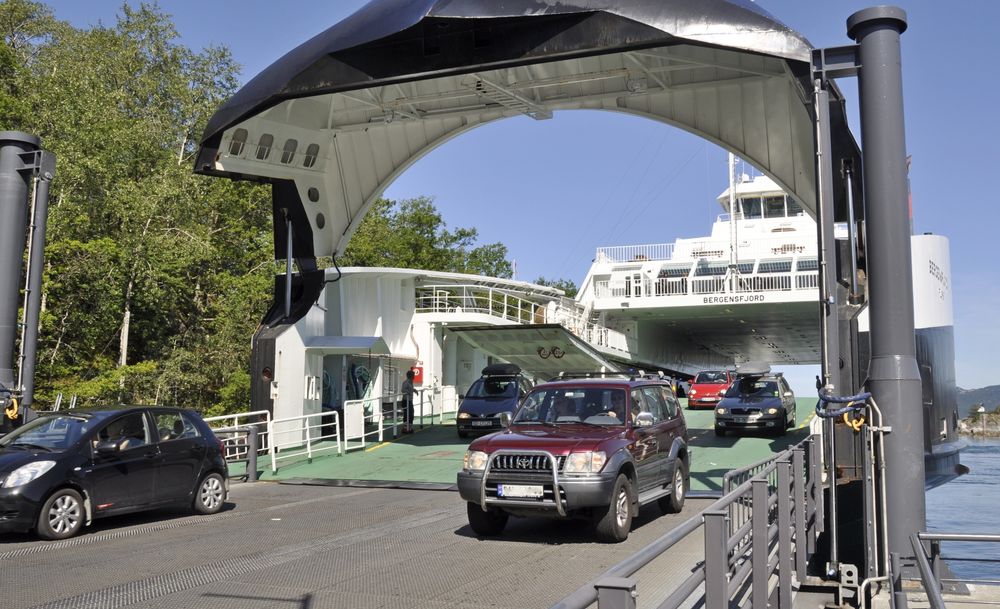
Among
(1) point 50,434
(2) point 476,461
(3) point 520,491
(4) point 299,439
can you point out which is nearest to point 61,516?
(1) point 50,434

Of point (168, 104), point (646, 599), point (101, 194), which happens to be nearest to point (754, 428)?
point (646, 599)

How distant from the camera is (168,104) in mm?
39031

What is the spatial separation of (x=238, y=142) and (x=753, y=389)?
1389 cm

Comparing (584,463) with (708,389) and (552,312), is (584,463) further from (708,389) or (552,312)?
(552,312)

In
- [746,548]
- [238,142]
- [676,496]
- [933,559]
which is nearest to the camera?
[746,548]

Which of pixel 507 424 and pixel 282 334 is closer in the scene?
pixel 507 424

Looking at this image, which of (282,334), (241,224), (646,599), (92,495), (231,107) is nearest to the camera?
(646,599)

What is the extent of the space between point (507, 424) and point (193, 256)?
72.0 ft

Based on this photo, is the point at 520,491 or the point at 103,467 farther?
the point at 103,467

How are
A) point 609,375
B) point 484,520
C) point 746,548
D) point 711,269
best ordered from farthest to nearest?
point 711,269
point 609,375
point 484,520
point 746,548

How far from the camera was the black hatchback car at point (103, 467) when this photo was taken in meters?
9.55

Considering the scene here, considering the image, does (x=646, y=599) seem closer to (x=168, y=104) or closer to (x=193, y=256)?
(x=193, y=256)

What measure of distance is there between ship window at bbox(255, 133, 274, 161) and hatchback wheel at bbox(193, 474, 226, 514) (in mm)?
9722

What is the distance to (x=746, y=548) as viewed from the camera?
235 inches
